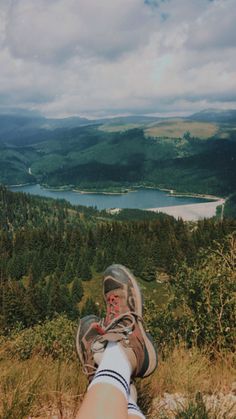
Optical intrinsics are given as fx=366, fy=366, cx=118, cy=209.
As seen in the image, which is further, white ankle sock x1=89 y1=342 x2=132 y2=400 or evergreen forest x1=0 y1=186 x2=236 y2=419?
evergreen forest x1=0 y1=186 x2=236 y2=419

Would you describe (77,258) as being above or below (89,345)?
below

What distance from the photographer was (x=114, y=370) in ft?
13.5

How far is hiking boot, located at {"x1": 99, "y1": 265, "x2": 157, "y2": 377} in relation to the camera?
189 inches

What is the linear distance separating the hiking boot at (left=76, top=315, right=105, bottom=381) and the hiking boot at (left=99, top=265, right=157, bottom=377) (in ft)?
0.43

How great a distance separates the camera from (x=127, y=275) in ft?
21.8

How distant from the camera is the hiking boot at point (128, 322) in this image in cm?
479

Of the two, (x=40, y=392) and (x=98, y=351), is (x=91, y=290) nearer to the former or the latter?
(x=98, y=351)

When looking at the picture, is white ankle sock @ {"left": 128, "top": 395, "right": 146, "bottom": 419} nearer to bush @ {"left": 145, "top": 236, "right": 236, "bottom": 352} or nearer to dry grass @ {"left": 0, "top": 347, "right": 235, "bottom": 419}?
dry grass @ {"left": 0, "top": 347, "right": 235, "bottom": 419}

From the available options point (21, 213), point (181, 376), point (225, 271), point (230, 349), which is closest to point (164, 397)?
point (181, 376)

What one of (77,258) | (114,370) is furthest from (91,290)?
(114,370)

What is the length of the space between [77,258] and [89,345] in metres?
86.3

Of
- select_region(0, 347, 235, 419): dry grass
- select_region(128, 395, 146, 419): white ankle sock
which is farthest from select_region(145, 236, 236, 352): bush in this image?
select_region(128, 395, 146, 419): white ankle sock

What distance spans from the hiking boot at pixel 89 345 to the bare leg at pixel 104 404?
0.99 m

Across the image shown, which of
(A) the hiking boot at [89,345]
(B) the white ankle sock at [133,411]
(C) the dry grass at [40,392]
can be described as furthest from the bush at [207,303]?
(B) the white ankle sock at [133,411]
